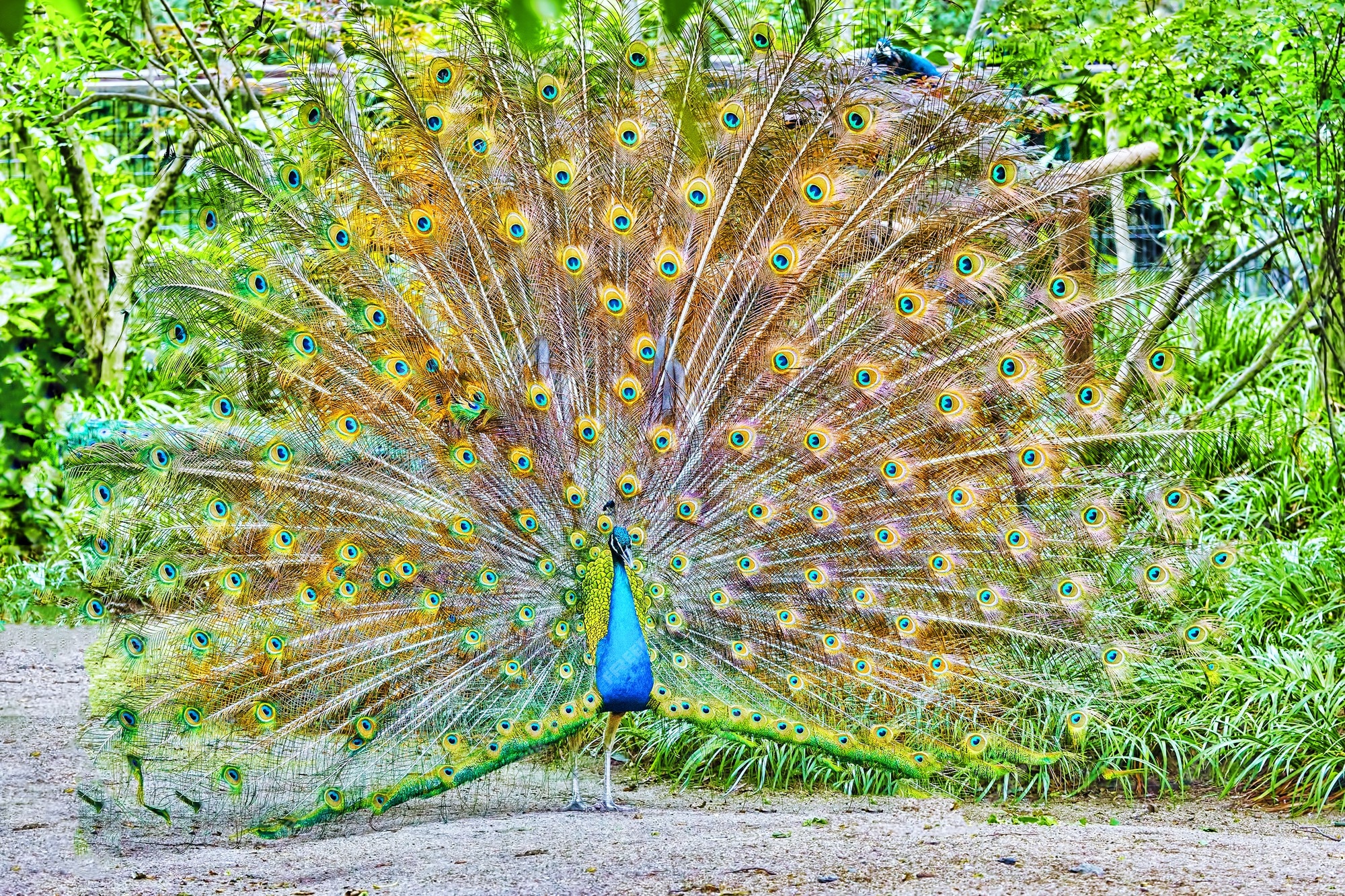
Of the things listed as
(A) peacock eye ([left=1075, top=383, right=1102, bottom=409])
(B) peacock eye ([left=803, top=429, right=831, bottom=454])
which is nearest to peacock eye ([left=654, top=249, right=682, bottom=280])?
(B) peacock eye ([left=803, top=429, right=831, bottom=454])

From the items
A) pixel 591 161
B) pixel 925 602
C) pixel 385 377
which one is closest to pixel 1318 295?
pixel 925 602

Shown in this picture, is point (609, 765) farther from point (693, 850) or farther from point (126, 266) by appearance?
point (126, 266)

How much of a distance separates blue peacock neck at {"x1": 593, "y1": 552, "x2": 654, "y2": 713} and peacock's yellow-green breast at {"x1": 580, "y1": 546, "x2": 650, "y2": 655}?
3.7 inches

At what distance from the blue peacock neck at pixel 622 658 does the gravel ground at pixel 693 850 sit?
50 centimetres

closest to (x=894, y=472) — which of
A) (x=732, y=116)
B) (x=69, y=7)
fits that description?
(x=732, y=116)

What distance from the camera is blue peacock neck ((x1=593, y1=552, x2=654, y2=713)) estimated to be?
16.0 ft

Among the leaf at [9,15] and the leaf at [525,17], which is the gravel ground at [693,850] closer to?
the leaf at [525,17]

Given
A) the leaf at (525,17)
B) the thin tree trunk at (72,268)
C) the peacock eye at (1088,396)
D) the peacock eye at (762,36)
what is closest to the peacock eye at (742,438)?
the peacock eye at (1088,396)

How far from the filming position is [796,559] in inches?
205

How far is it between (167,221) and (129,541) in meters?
7.01

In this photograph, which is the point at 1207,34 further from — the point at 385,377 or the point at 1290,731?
the point at 385,377

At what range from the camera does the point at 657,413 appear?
526cm

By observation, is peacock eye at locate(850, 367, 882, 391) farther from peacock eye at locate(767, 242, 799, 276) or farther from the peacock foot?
the peacock foot

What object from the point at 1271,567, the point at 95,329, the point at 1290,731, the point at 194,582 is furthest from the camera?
the point at 95,329
